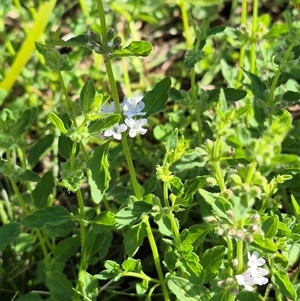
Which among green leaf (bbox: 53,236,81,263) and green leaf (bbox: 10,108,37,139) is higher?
Answer: green leaf (bbox: 10,108,37,139)

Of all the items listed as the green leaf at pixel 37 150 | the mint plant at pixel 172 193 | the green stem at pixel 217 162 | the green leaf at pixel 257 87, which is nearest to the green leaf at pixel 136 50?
the mint plant at pixel 172 193

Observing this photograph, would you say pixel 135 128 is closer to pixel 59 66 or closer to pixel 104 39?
pixel 104 39

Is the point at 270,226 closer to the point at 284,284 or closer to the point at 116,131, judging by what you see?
the point at 284,284

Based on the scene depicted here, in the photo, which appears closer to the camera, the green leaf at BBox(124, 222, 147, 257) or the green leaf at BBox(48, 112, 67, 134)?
the green leaf at BBox(48, 112, 67, 134)

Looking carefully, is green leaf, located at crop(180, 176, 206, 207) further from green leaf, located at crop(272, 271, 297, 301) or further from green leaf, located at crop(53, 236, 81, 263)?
green leaf, located at crop(53, 236, 81, 263)

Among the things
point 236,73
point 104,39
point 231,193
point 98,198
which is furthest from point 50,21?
point 231,193

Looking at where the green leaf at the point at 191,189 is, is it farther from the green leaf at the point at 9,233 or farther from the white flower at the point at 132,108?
the green leaf at the point at 9,233

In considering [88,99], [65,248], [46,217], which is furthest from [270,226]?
[65,248]

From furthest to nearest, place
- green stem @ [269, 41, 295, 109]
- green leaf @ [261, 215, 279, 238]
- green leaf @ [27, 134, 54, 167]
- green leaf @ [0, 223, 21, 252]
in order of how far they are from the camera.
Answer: green leaf @ [27, 134, 54, 167] → green leaf @ [0, 223, 21, 252] → green stem @ [269, 41, 295, 109] → green leaf @ [261, 215, 279, 238]

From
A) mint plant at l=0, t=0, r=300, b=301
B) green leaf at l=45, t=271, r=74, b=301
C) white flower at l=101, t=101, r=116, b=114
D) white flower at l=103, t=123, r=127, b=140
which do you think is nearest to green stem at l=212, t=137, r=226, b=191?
mint plant at l=0, t=0, r=300, b=301
